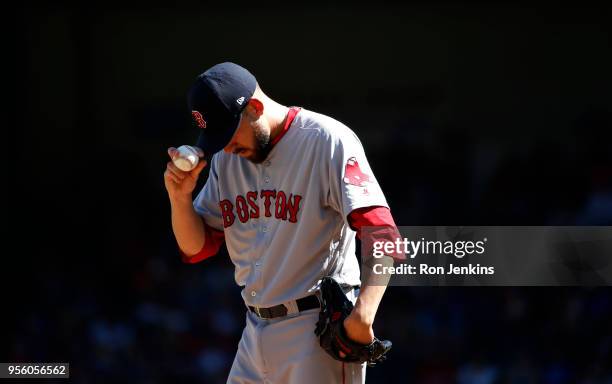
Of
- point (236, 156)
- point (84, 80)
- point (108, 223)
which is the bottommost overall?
point (108, 223)

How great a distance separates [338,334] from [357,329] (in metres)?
0.07

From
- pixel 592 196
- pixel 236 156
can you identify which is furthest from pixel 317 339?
pixel 592 196

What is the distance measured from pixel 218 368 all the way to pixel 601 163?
10.0 ft

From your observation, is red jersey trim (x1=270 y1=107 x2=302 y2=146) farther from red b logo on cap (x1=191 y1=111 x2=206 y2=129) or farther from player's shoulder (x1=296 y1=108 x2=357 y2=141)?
red b logo on cap (x1=191 y1=111 x2=206 y2=129)

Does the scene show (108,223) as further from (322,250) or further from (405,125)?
(322,250)

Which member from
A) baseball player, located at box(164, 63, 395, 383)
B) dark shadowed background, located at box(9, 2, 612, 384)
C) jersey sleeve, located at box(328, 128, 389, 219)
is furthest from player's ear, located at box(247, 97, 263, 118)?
dark shadowed background, located at box(9, 2, 612, 384)

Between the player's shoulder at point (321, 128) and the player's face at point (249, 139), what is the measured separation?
0.11 m

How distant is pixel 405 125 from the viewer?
7.95 metres

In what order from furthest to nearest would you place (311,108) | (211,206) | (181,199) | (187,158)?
(311,108) < (211,206) < (181,199) < (187,158)

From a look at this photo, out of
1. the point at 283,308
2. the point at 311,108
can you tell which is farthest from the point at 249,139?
the point at 311,108

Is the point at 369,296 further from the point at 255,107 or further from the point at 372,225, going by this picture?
A: the point at 255,107

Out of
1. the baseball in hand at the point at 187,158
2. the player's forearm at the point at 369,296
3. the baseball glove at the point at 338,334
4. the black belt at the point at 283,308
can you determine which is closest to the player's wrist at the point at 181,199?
the baseball in hand at the point at 187,158

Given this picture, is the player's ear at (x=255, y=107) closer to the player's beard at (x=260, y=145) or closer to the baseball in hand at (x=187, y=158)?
the player's beard at (x=260, y=145)

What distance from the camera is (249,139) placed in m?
2.75
